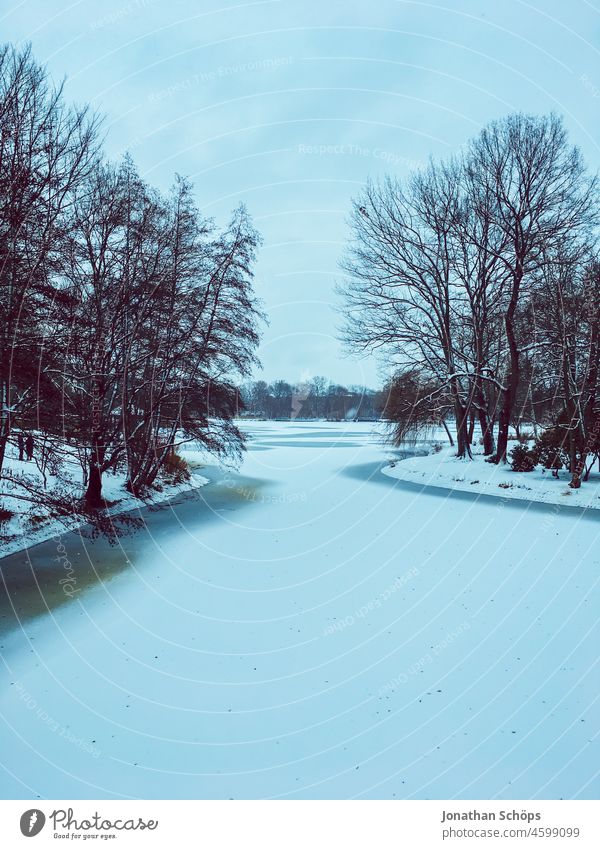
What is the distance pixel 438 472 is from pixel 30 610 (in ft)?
67.2

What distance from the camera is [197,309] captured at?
20609 mm

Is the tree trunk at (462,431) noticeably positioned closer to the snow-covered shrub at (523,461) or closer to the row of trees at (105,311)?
the snow-covered shrub at (523,461)

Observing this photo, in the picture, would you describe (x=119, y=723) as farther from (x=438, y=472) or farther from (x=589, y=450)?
(x=438, y=472)

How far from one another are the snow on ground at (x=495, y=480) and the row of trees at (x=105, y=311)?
9748 millimetres

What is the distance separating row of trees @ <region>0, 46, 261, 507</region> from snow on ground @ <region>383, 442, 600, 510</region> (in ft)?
32.0

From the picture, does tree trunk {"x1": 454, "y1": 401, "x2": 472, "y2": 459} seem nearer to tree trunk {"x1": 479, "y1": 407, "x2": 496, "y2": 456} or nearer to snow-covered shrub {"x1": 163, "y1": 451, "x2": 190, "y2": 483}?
tree trunk {"x1": 479, "y1": 407, "x2": 496, "y2": 456}

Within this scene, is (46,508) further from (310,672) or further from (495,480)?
A: (495,480)

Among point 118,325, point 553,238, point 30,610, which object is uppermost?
point 553,238

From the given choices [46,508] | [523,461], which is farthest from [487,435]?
[46,508]

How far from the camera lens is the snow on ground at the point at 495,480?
1841 cm

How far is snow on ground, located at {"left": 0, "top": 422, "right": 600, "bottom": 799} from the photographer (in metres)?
4.73

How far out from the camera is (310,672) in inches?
261

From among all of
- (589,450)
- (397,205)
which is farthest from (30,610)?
(397,205)

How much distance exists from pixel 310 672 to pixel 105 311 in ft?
43.2
